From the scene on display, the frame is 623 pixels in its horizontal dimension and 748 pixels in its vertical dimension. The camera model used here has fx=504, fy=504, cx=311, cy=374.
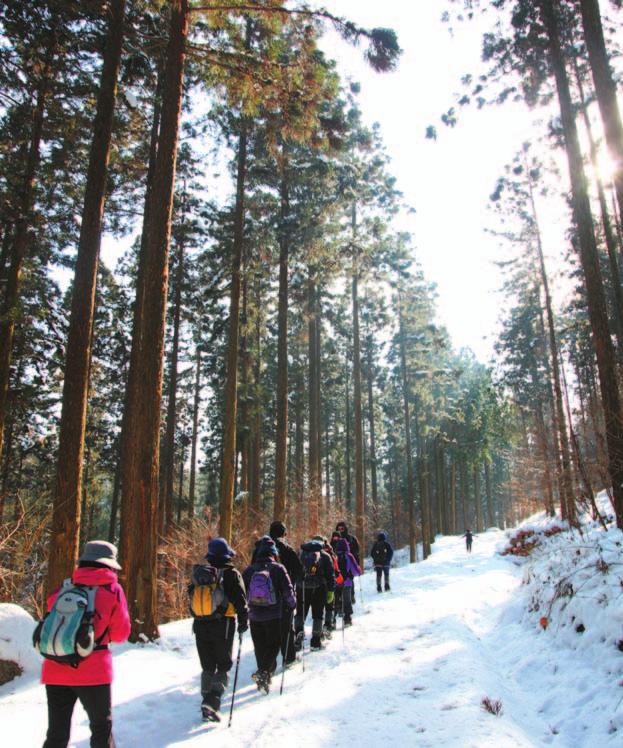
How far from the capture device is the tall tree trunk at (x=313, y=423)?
62.0ft

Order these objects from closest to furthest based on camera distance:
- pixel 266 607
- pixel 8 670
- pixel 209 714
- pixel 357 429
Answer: pixel 209 714 → pixel 8 670 → pixel 266 607 → pixel 357 429

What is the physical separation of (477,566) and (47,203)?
67.3 feet

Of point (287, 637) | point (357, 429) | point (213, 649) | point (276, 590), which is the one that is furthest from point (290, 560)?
point (357, 429)

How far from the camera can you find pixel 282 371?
1792 centimetres

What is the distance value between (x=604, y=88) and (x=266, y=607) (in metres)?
10.4

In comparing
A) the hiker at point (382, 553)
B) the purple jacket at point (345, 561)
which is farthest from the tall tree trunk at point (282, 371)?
the purple jacket at point (345, 561)

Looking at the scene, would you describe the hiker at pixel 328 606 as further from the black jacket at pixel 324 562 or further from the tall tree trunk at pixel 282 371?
the tall tree trunk at pixel 282 371

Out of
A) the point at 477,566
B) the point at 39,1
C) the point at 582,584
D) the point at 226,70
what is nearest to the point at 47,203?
the point at 39,1

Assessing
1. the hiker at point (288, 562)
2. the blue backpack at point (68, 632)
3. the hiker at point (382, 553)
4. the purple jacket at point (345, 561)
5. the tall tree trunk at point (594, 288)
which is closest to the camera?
the blue backpack at point (68, 632)

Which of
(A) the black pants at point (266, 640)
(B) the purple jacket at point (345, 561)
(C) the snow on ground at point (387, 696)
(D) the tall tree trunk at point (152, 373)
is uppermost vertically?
(D) the tall tree trunk at point (152, 373)

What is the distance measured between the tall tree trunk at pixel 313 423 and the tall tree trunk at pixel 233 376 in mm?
4406

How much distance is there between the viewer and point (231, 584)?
5.96 m

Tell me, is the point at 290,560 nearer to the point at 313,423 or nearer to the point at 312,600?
the point at 312,600

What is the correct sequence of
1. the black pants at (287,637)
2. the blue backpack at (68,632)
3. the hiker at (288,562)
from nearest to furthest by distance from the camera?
the blue backpack at (68,632)
the black pants at (287,637)
the hiker at (288,562)
